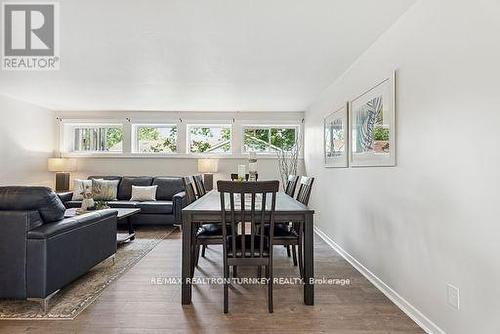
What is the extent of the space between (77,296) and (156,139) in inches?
171

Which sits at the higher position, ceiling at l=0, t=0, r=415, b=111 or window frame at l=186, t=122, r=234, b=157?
ceiling at l=0, t=0, r=415, b=111

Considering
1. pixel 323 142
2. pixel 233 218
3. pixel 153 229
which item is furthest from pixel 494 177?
A: pixel 153 229

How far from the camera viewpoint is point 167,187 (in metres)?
5.86

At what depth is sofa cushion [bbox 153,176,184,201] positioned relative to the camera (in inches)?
229

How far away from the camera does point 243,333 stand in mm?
1969

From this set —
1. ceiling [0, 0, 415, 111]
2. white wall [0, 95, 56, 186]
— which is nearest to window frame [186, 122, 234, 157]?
ceiling [0, 0, 415, 111]

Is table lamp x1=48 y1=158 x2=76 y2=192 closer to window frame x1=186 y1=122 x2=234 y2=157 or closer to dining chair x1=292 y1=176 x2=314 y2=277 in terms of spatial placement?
window frame x1=186 y1=122 x2=234 y2=157

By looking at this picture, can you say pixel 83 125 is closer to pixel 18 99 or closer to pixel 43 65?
pixel 18 99

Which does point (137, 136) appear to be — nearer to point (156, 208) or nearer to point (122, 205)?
point (122, 205)

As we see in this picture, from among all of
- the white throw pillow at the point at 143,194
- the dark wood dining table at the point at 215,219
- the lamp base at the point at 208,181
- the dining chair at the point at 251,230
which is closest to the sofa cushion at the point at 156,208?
the white throw pillow at the point at 143,194

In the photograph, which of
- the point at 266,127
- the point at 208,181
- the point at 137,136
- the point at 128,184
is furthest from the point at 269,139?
the point at 128,184

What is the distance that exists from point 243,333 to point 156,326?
60 cm

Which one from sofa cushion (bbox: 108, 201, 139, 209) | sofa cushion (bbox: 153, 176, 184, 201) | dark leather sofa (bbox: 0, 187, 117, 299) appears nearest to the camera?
dark leather sofa (bbox: 0, 187, 117, 299)

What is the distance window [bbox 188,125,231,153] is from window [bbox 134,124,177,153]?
38 cm
